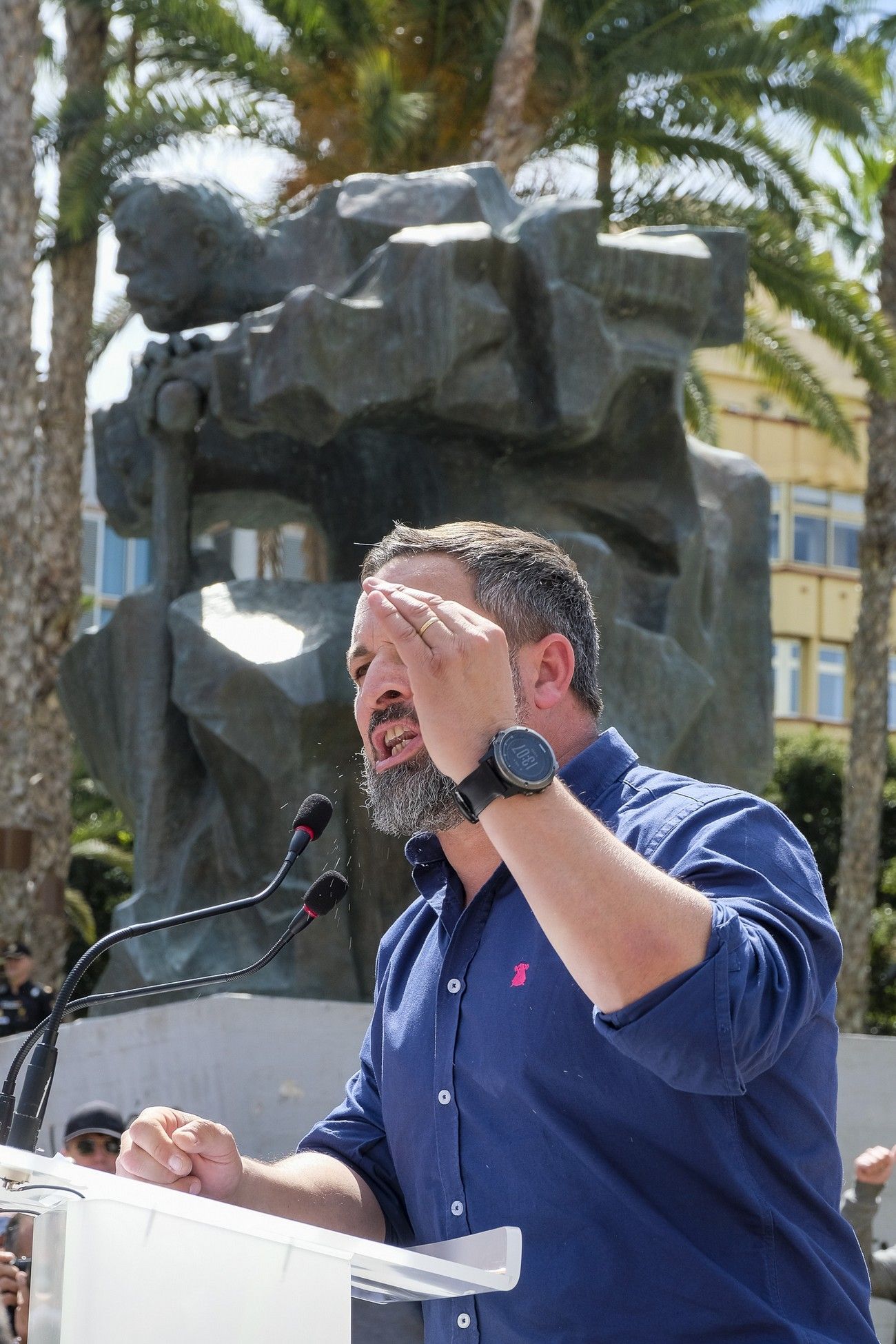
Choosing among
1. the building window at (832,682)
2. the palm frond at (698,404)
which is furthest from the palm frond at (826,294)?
the building window at (832,682)

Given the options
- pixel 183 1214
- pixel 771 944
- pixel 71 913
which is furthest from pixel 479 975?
pixel 71 913

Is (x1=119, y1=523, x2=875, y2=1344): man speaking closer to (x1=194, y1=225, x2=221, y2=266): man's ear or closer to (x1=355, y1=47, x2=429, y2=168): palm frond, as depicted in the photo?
(x1=194, y1=225, x2=221, y2=266): man's ear

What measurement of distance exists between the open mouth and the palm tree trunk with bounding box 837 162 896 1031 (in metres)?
12.5

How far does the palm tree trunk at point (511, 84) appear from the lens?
12211 mm

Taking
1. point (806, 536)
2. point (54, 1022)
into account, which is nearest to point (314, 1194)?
point (54, 1022)

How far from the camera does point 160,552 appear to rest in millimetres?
8266

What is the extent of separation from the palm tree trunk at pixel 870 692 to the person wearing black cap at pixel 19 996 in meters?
8.71

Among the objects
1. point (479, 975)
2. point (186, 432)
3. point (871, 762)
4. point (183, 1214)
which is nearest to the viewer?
point (183, 1214)

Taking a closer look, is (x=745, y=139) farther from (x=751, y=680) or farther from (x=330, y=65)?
(x=751, y=680)

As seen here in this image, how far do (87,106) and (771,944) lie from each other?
41.1 feet

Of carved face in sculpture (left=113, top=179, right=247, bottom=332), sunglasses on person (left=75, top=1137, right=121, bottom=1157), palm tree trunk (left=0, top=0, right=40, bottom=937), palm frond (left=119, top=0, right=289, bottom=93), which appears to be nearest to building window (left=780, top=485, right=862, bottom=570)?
palm frond (left=119, top=0, right=289, bottom=93)

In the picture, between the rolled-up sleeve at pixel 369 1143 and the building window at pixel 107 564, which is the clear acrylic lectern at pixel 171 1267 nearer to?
the rolled-up sleeve at pixel 369 1143

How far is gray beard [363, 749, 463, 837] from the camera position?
2250mm

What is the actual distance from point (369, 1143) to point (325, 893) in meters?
0.36
